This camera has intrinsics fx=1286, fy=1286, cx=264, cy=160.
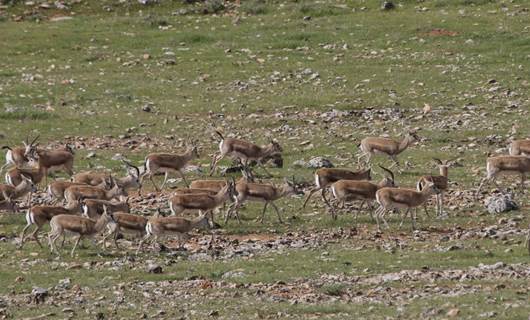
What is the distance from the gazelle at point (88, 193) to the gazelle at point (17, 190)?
0.91m

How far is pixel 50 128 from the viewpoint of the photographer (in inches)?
1145

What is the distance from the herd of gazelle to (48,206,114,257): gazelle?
0.05 feet

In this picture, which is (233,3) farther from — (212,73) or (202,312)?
(202,312)

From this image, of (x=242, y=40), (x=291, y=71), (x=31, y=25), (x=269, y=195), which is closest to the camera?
(x=269, y=195)

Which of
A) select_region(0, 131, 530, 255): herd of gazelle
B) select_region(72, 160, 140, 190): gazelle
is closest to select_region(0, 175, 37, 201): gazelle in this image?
select_region(0, 131, 530, 255): herd of gazelle

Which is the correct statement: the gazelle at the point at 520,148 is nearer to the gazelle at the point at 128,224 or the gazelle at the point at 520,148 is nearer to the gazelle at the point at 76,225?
the gazelle at the point at 128,224

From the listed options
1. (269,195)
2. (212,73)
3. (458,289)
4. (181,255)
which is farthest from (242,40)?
(458,289)

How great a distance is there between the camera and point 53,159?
24.2 meters

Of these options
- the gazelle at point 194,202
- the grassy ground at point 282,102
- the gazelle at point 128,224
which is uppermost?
the gazelle at point 128,224

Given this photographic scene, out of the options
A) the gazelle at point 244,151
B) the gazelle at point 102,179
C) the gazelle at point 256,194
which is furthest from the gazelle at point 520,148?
the gazelle at point 102,179

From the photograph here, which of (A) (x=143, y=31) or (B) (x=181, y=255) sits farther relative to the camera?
(A) (x=143, y=31)

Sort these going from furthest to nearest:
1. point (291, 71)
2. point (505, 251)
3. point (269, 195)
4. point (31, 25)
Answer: point (31, 25) < point (291, 71) < point (269, 195) < point (505, 251)

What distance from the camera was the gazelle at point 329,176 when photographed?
21703 millimetres

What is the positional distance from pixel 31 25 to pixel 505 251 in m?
25.2
